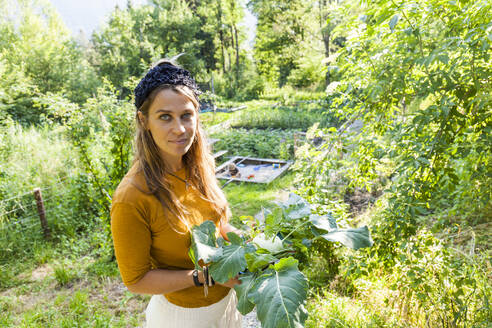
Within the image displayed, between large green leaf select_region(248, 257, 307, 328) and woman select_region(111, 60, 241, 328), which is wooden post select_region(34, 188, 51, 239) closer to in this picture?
woman select_region(111, 60, 241, 328)

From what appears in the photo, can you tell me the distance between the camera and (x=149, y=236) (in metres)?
1.37

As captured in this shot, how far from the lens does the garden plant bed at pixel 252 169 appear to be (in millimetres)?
7603

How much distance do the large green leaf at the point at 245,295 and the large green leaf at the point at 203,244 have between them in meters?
0.16

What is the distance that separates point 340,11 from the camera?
2.36 meters

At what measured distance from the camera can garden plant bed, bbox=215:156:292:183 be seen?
7.60 meters

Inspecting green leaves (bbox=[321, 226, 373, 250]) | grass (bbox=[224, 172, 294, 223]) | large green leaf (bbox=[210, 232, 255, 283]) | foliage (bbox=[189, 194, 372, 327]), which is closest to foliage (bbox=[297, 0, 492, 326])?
green leaves (bbox=[321, 226, 373, 250])

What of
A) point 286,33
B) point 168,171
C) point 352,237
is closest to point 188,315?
point 168,171

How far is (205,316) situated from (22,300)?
350cm

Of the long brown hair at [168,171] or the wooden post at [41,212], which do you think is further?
the wooden post at [41,212]

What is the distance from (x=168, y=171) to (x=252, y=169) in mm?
6944

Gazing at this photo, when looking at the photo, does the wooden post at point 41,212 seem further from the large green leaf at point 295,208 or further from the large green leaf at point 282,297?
the large green leaf at point 282,297

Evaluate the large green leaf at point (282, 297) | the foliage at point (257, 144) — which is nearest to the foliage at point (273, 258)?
the large green leaf at point (282, 297)

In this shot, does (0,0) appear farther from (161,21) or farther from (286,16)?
(286,16)

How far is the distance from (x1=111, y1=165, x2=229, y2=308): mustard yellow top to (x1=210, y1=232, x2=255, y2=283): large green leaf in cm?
28
